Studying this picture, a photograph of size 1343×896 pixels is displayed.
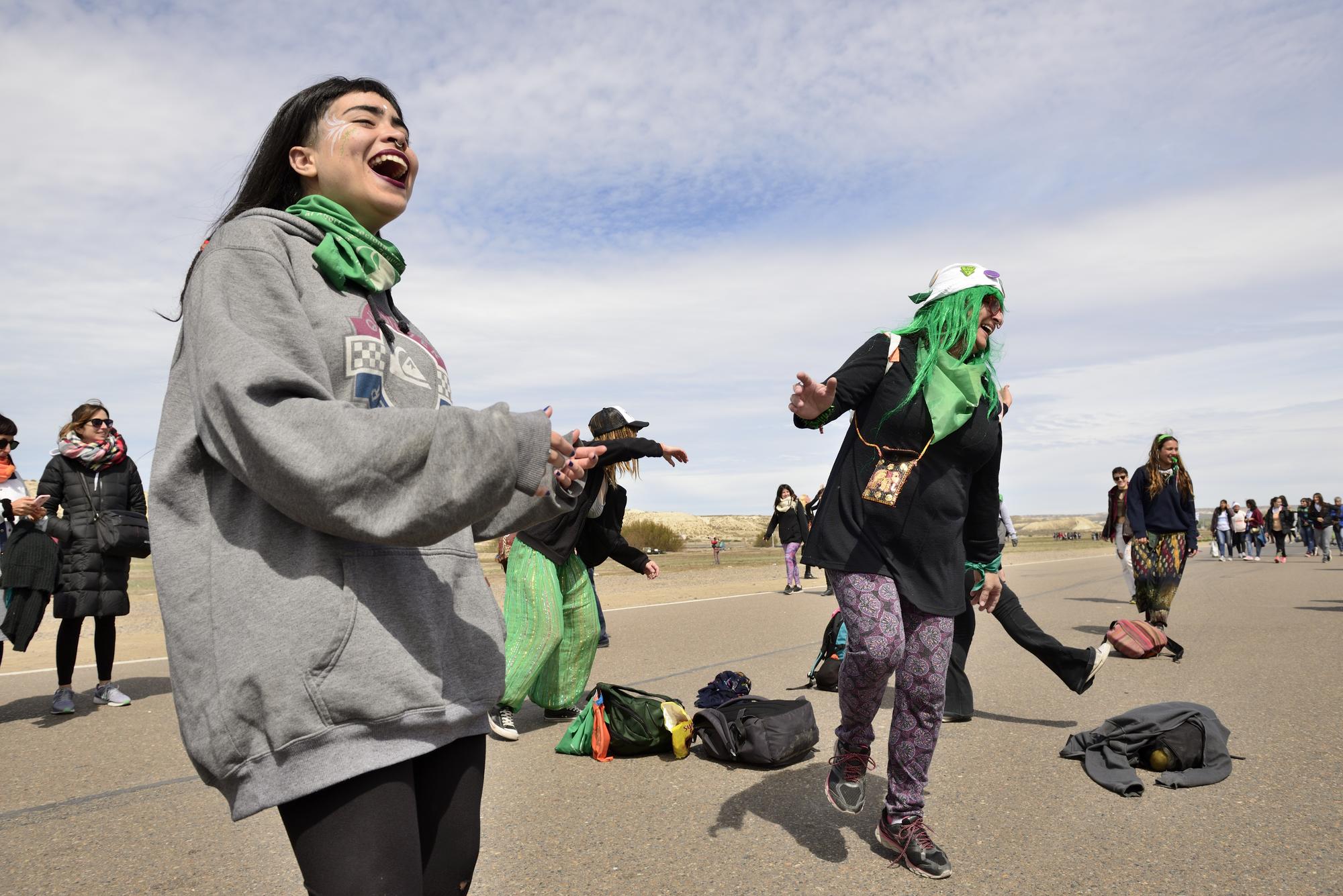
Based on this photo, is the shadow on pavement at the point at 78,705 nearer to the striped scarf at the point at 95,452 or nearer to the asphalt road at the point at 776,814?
the asphalt road at the point at 776,814

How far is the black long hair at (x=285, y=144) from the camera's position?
2004mm

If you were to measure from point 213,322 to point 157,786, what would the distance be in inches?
183

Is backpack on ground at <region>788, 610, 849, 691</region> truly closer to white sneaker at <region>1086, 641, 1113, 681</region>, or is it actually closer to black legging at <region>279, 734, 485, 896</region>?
white sneaker at <region>1086, 641, 1113, 681</region>

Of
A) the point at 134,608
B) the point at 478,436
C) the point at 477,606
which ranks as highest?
the point at 478,436

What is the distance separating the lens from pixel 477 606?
1808 mm

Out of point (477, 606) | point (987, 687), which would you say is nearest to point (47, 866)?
point (477, 606)

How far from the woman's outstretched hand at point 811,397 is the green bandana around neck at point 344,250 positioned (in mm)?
2096

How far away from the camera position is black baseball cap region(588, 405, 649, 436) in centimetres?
704

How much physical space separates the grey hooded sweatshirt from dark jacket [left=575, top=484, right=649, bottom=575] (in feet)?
17.2

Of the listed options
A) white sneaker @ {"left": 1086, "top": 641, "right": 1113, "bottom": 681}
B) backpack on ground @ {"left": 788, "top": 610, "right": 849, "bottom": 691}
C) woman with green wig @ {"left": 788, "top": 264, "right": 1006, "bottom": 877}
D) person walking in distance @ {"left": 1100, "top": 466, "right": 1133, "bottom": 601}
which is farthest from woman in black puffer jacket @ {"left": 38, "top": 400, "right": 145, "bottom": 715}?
person walking in distance @ {"left": 1100, "top": 466, "right": 1133, "bottom": 601}

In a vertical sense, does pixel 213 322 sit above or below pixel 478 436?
above

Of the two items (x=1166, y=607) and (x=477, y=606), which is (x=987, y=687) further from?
(x=477, y=606)

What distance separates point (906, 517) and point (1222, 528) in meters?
31.4

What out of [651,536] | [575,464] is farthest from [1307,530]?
[575,464]
